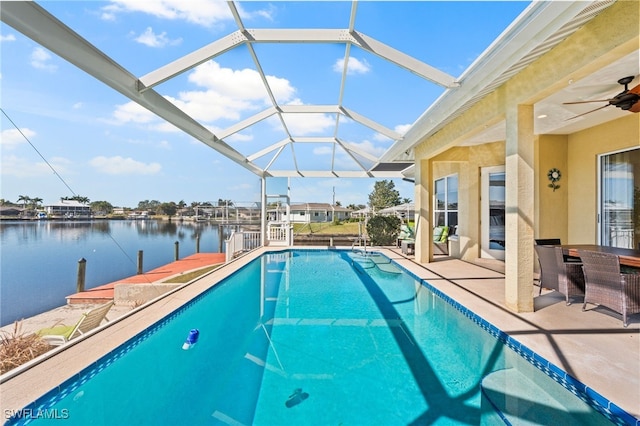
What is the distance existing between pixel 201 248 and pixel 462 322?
699 inches

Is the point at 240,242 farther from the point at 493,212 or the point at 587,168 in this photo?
the point at 587,168

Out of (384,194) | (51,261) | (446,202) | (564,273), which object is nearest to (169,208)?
(51,261)

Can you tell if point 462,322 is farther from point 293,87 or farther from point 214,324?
point 293,87

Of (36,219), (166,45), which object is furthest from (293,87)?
(36,219)

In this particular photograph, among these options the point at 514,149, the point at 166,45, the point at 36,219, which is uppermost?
the point at 166,45

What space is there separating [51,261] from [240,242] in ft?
22.3

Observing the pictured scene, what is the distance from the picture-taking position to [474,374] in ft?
10.5

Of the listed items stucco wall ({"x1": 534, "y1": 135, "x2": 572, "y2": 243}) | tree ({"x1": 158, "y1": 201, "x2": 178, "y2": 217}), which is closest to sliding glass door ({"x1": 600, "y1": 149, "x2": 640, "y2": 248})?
stucco wall ({"x1": 534, "y1": 135, "x2": 572, "y2": 243})

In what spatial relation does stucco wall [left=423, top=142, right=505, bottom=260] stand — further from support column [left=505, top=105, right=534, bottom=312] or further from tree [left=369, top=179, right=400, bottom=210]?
tree [left=369, top=179, right=400, bottom=210]

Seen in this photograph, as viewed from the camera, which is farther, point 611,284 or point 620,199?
point 620,199

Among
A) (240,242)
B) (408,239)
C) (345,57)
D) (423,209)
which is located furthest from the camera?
(240,242)

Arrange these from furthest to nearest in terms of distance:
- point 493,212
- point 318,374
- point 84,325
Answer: point 493,212, point 84,325, point 318,374

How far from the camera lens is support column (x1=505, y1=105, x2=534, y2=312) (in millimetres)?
4078

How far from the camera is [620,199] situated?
5871mm
